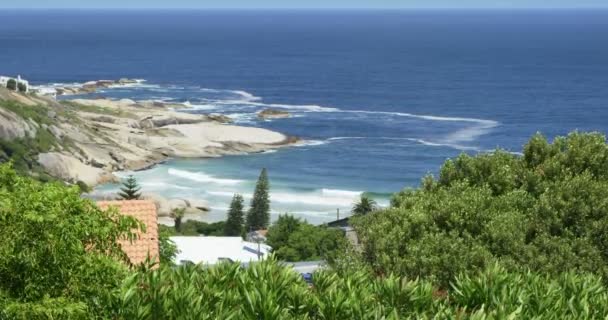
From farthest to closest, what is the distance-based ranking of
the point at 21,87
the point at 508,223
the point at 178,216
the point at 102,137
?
the point at 21,87 → the point at 102,137 → the point at 178,216 → the point at 508,223

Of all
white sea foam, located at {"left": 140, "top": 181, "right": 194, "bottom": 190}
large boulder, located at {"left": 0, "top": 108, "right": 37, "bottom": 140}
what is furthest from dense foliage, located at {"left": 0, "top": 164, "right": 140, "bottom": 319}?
large boulder, located at {"left": 0, "top": 108, "right": 37, "bottom": 140}

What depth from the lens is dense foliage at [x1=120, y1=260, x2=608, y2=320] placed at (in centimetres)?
1093

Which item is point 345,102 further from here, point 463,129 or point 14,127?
point 14,127

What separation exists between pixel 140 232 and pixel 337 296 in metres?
6.45

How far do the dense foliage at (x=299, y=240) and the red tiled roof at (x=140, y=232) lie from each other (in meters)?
24.3

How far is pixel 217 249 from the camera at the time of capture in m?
39.5

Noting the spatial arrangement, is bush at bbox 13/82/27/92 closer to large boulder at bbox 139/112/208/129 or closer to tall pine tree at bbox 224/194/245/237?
large boulder at bbox 139/112/208/129

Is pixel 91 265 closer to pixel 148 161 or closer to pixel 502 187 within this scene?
pixel 502 187

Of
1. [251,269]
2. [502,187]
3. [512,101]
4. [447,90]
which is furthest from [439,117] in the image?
A: [251,269]

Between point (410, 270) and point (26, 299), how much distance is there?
25.4ft

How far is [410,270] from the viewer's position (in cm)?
1638

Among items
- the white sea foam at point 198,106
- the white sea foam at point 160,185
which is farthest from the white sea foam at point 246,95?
the white sea foam at point 160,185

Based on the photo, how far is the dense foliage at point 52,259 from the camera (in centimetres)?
993

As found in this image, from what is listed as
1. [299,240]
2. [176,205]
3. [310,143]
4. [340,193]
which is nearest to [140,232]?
[299,240]
